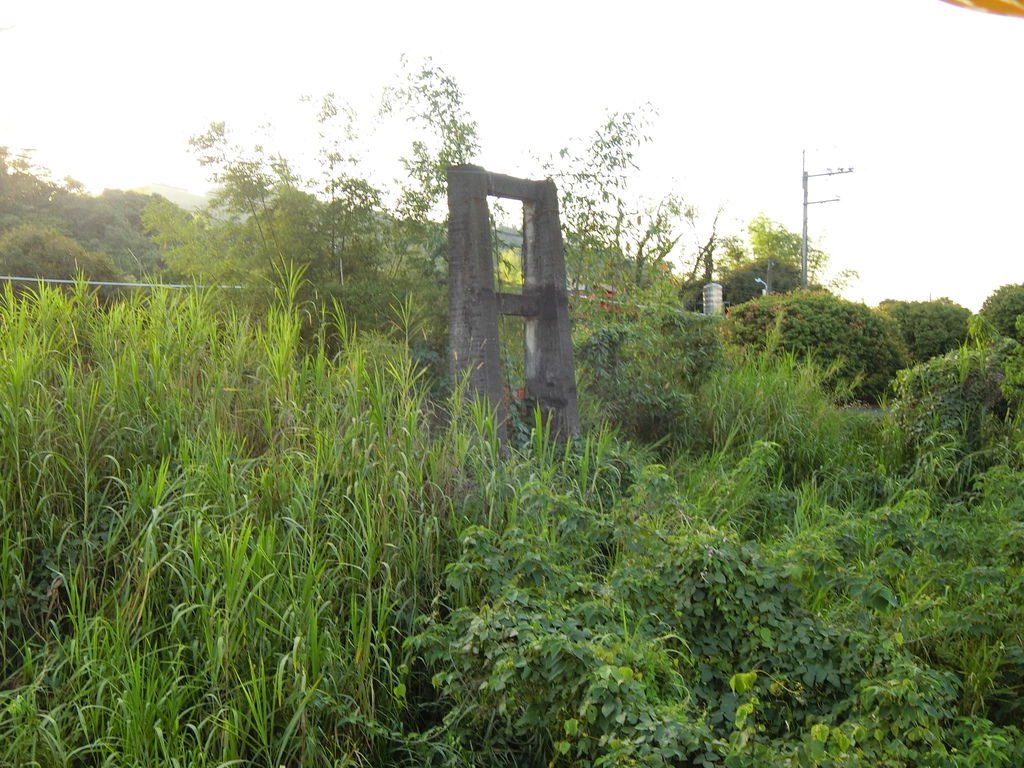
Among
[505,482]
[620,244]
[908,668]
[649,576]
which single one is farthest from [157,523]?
[620,244]

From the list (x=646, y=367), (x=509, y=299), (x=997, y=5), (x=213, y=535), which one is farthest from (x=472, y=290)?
(x=997, y=5)

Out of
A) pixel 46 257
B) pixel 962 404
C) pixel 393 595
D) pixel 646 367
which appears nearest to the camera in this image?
pixel 393 595

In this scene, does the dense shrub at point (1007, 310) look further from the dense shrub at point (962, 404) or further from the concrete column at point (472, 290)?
the concrete column at point (472, 290)

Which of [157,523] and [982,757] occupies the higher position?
[157,523]

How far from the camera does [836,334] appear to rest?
1285 centimetres

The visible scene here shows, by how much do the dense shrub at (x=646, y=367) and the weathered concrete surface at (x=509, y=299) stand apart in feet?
2.39

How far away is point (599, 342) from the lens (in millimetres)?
6797

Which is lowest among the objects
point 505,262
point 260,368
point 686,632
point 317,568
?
point 686,632

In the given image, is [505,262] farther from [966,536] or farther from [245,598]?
[245,598]

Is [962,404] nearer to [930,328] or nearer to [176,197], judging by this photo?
[930,328]

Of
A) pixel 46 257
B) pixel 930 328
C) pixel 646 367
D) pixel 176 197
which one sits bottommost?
pixel 646 367

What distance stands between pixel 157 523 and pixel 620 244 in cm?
569

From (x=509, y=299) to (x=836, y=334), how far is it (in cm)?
818

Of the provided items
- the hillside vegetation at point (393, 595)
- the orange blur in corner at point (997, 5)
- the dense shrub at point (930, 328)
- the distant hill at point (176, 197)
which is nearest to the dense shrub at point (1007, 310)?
the dense shrub at point (930, 328)
